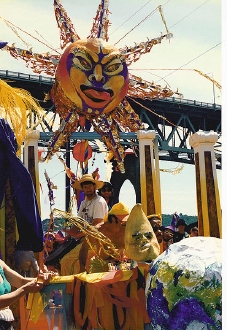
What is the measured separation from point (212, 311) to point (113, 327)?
1231mm

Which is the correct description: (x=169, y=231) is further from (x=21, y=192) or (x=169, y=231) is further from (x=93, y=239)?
(x=21, y=192)

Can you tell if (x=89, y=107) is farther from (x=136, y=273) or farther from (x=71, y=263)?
(x=136, y=273)

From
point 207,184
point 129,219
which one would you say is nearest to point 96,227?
point 207,184

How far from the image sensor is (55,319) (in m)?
3.54

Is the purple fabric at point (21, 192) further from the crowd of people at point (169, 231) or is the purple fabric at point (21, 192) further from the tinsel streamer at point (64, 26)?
the tinsel streamer at point (64, 26)

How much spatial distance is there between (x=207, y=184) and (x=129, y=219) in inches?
57.5

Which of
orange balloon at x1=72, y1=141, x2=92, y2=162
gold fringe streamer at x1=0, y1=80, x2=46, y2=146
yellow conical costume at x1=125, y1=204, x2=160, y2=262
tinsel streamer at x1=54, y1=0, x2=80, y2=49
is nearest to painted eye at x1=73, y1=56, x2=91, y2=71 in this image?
tinsel streamer at x1=54, y1=0, x2=80, y2=49

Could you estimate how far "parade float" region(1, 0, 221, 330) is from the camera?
246 centimetres

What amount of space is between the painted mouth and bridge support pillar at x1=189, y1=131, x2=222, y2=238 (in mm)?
826

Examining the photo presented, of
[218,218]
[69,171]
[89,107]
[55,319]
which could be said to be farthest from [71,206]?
[55,319]

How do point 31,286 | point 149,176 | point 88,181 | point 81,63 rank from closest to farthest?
1. point 31,286
2. point 81,63
3. point 88,181
4. point 149,176

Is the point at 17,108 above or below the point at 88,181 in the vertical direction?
above

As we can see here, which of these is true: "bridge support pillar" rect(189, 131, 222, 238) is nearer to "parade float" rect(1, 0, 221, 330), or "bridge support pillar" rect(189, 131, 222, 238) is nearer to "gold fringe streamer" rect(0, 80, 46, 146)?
"parade float" rect(1, 0, 221, 330)

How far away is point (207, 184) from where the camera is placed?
471 cm
